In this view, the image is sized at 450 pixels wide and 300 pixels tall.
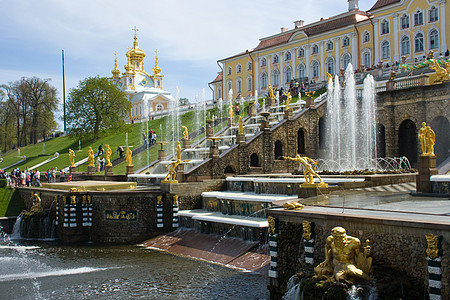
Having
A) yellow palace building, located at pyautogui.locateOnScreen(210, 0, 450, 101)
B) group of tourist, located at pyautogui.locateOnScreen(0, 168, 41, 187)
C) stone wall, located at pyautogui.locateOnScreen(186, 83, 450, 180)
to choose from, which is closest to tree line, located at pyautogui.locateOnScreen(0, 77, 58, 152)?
yellow palace building, located at pyautogui.locateOnScreen(210, 0, 450, 101)

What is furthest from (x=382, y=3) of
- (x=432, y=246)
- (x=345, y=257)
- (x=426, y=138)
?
(x=432, y=246)

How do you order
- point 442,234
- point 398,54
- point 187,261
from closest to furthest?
point 442,234 → point 187,261 → point 398,54

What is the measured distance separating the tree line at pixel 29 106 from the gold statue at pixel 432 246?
65.3 m

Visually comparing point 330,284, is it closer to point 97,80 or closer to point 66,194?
point 66,194

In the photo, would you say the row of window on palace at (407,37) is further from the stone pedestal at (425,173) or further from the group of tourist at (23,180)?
the group of tourist at (23,180)

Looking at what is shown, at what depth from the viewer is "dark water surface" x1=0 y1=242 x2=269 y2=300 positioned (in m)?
13.6

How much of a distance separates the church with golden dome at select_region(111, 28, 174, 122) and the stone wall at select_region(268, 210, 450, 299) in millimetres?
71292

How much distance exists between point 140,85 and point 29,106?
28652 millimetres

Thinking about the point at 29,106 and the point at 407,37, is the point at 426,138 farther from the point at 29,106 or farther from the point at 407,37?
the point at 29,106

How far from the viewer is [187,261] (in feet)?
57.9

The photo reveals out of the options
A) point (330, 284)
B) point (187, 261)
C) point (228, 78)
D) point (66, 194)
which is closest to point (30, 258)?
point (66, 194)

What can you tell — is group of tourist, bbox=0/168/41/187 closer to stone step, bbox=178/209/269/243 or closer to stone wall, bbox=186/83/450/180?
stone wall, bbox=186/83/450/180

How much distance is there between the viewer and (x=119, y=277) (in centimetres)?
1533

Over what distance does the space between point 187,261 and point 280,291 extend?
19.8 ft
